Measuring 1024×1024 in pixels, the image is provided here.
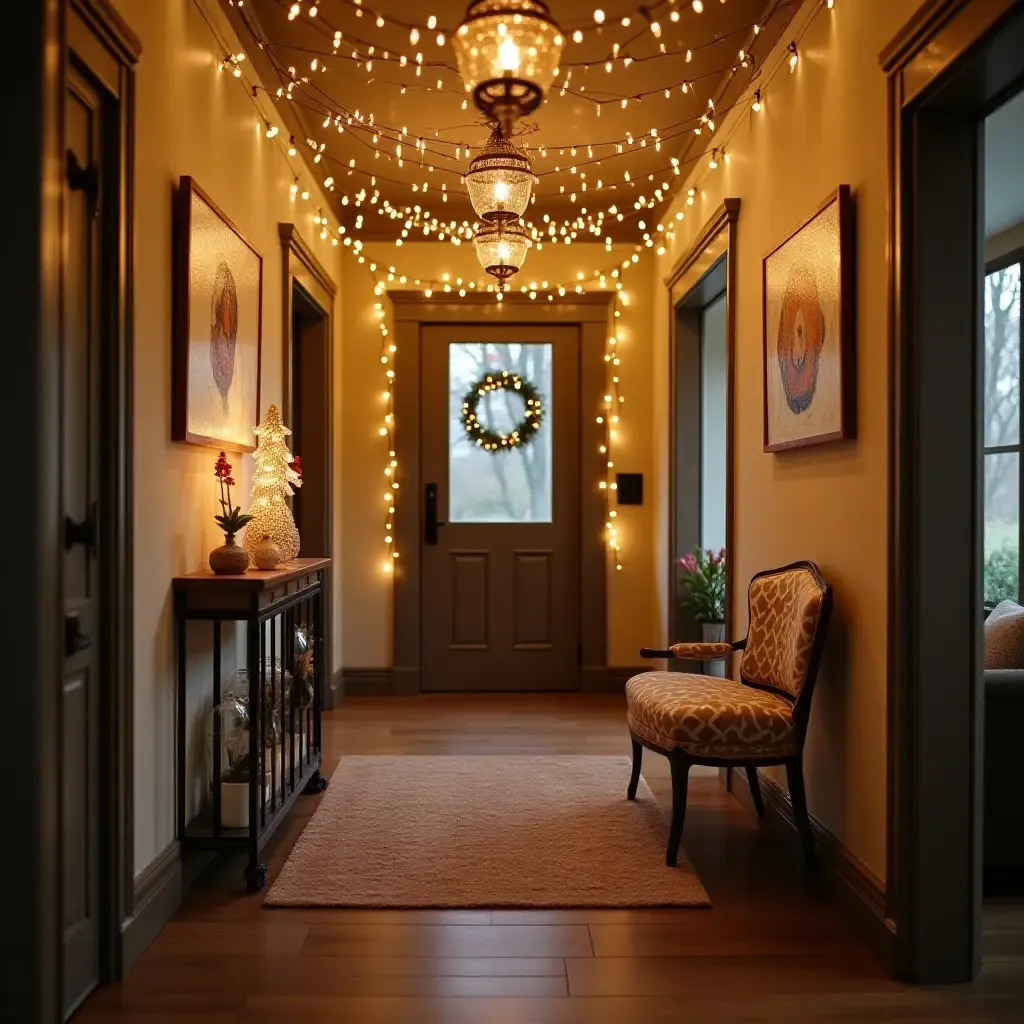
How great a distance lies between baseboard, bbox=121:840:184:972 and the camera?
2350 mm

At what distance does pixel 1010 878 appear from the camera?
113 inches

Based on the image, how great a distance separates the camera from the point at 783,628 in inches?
121

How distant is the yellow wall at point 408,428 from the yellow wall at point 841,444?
215 centimetres

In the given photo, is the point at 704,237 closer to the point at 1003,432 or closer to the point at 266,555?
the point at 1003,432

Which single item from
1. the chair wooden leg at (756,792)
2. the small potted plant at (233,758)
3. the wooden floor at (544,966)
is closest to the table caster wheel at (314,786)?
the wooden floor at (544,966)

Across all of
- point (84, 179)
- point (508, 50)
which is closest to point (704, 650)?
point (508, 50)

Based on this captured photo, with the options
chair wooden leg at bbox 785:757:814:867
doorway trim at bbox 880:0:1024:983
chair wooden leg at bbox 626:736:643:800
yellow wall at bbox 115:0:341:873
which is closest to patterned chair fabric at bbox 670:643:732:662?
chair wooden leg at bbox 626:736:643:800

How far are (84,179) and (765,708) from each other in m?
2.33

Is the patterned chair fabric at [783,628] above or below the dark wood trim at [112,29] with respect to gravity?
below

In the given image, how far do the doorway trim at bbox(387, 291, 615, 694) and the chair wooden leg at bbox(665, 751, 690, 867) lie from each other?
2.90 metres

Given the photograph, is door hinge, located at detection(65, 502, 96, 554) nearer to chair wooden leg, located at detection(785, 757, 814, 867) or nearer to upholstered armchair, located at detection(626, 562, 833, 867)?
upholstered armchair, located at detection(626, 562, 833, 867)

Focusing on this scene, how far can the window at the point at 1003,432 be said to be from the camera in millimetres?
4738

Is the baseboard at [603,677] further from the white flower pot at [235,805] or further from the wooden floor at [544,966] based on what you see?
the white flower pot at [235,805]

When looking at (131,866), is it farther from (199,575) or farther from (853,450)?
(853,450)
